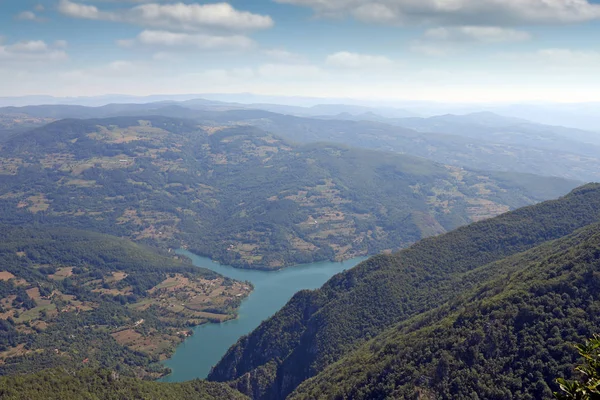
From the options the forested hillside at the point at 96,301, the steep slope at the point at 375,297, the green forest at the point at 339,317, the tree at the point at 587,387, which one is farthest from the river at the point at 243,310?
the tree at the point at 587,387

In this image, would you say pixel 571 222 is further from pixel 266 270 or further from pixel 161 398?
pixel 266 270

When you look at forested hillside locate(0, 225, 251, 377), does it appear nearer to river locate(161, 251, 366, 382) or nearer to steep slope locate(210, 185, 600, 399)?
river locate(161, 251, 366, 382)

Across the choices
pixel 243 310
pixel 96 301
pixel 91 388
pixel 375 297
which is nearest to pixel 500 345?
pixel 375 297

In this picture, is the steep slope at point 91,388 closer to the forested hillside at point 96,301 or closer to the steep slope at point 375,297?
the steep slope at point 375,297

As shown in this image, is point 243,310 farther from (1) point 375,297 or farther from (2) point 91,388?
(2) point 91,388

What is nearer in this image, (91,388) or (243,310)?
(91,388)

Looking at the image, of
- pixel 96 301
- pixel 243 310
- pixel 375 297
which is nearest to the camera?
pixel 375 297

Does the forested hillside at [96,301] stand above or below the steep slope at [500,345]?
below
